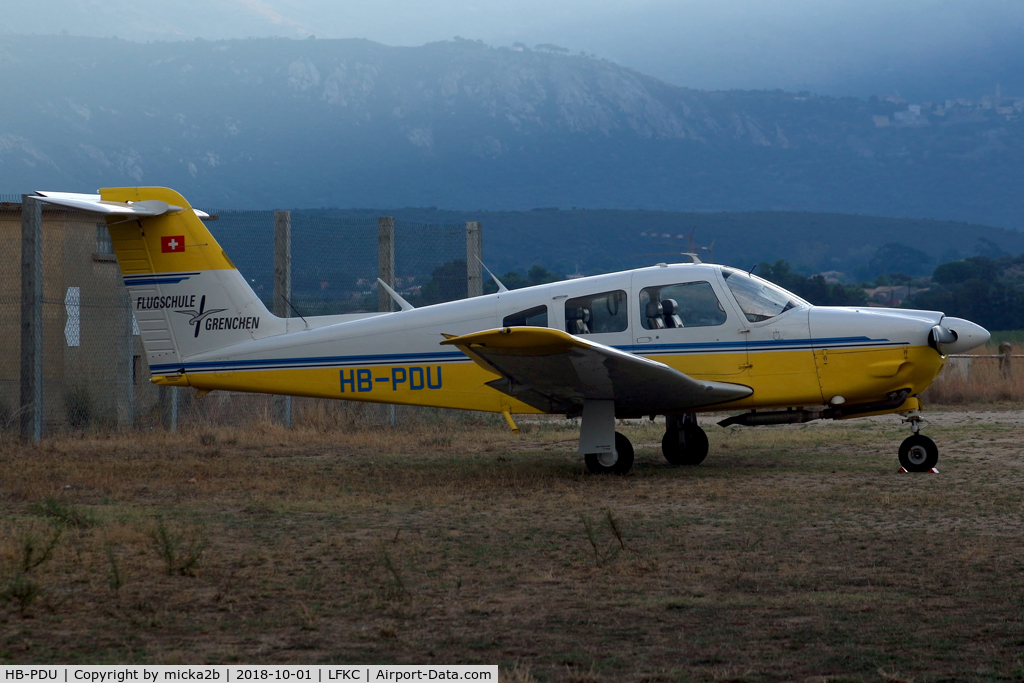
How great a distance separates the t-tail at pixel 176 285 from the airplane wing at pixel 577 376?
3.00m

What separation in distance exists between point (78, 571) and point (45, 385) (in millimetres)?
9059

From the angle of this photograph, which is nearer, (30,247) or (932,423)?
(30,247)

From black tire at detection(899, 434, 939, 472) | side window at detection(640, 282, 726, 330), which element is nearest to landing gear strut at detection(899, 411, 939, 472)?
black tire at detection(899, 434, 939, 472)

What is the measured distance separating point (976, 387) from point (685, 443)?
37.5ft

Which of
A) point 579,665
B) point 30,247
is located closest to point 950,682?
point 579,665

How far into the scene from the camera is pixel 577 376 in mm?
9422

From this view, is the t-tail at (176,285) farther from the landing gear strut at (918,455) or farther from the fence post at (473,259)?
the landing gear strut at (918,455)

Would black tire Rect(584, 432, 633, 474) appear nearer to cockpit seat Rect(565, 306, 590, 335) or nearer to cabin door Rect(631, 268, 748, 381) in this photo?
cabin door Rect(631, 268, 748, 381)

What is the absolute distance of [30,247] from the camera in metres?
12.6

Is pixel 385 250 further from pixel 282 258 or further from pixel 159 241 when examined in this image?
pixel 159 241

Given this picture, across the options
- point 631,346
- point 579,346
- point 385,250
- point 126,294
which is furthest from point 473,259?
point 579,346

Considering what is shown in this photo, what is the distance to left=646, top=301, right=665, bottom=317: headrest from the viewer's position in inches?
402

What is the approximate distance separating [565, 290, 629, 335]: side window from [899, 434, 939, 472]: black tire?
293cm

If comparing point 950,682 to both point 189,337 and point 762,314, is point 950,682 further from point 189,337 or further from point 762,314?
point 189,337
